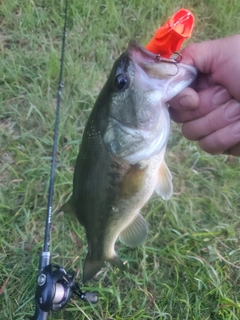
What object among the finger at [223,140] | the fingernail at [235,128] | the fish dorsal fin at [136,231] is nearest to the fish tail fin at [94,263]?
the fish dorsal fin at [136,231]

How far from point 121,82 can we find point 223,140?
52 centimetres

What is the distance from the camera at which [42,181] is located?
2824 mm

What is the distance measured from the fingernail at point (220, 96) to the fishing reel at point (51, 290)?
43.5 inches

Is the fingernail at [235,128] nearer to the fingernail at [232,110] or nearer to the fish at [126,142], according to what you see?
the fingernail at [232,110]

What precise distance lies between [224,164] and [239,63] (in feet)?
4.72

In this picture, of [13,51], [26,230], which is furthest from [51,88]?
[26,230]

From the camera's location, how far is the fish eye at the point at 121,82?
4.84ft

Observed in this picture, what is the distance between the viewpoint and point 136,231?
75.2 inches

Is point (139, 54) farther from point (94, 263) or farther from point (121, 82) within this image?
point (94, 263)

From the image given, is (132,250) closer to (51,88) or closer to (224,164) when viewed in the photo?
(224,164)

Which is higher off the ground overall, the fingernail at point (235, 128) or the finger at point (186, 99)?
the finger at point (186, 99)

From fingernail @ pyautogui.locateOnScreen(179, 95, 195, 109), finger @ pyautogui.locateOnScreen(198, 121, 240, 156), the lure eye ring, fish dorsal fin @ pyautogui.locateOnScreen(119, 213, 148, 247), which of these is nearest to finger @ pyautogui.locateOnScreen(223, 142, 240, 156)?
finger @ pyautogui.locateOnScreen(198, 121, 240, 156)

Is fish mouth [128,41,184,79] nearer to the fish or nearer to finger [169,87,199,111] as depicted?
the fish

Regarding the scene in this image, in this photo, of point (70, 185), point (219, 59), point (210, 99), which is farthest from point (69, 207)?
point (70, 185)
